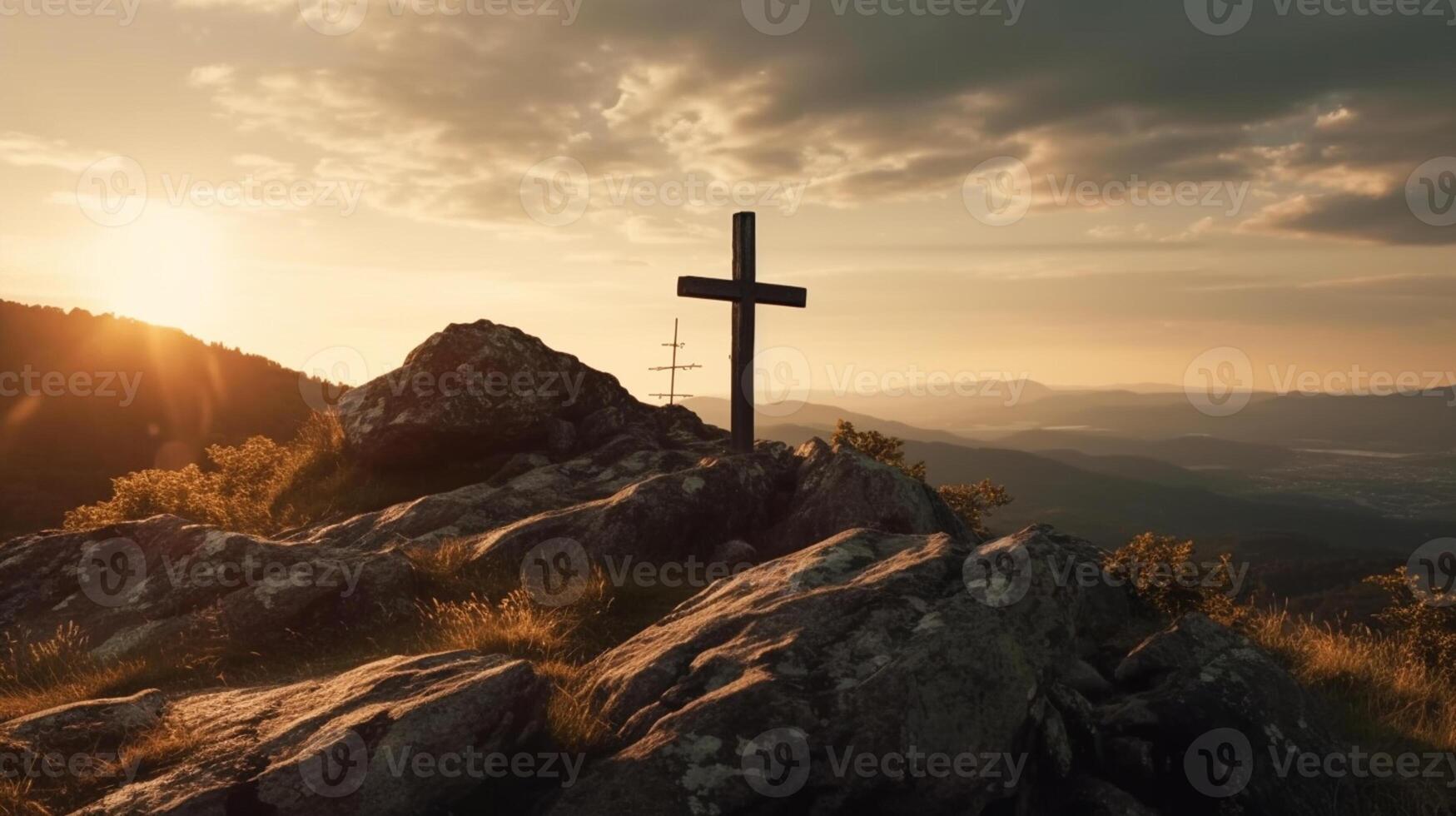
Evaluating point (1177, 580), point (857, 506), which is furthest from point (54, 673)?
point (1177, 580)

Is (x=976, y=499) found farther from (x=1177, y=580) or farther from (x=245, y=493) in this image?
(x=245, y=493)

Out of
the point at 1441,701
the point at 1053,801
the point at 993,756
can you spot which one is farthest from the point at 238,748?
the point at 1441,701

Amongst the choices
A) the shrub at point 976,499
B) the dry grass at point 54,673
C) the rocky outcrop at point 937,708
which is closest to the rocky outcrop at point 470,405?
the shrub at point 976,499

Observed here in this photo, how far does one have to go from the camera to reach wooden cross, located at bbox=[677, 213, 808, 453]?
19.9 m

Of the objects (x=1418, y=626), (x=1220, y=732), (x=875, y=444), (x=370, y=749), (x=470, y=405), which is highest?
(x=470, y=405)

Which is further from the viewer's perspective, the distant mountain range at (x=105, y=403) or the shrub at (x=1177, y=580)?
the distant mountain range at (x=105, y=403)

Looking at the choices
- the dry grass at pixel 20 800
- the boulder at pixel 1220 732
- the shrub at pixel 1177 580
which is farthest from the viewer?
the shrub at pixel 1177 580

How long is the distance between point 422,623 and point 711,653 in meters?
5.49

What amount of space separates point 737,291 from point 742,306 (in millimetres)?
381

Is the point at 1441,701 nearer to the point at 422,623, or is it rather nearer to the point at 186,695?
the point at 422,623

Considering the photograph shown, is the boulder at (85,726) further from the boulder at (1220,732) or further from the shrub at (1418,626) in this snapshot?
the shrub at (1418,626)

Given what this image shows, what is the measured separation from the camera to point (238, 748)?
708 cm

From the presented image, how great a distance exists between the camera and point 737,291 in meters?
20.0

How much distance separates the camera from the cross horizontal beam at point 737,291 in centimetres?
1938
